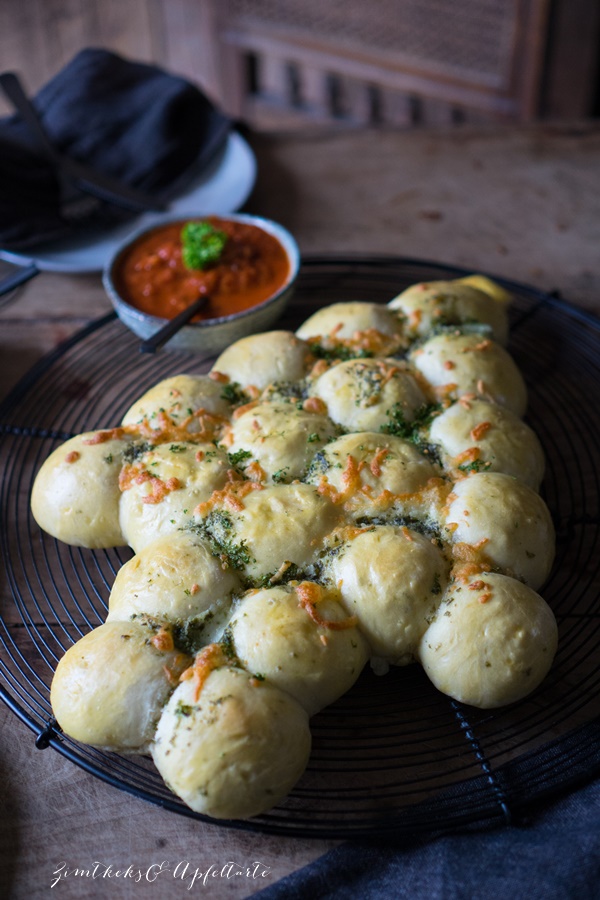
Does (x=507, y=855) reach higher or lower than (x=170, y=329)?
lower

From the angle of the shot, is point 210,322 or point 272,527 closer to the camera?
point 272,527

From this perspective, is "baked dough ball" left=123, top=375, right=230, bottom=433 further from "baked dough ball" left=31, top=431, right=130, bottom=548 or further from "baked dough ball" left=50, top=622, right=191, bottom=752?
"baked dough ball" left=50, top=622, right=191, bottom=752

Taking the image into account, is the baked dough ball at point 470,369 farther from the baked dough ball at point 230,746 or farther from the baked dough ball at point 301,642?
the baked dough ball at point 230,746

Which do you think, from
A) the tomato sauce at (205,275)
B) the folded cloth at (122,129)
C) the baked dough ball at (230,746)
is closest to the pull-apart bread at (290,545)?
the baked dough ball at (230,746)

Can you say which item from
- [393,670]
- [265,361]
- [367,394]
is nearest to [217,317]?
[265,361]

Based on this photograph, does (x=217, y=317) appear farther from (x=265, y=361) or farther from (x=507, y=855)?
(x=507, y=855)

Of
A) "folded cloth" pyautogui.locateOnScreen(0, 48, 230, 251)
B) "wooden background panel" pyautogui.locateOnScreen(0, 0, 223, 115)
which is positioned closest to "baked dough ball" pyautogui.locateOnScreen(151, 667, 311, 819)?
"folded cloth" pyautogui.locateOnScreen(0, 48, 230, 251)
